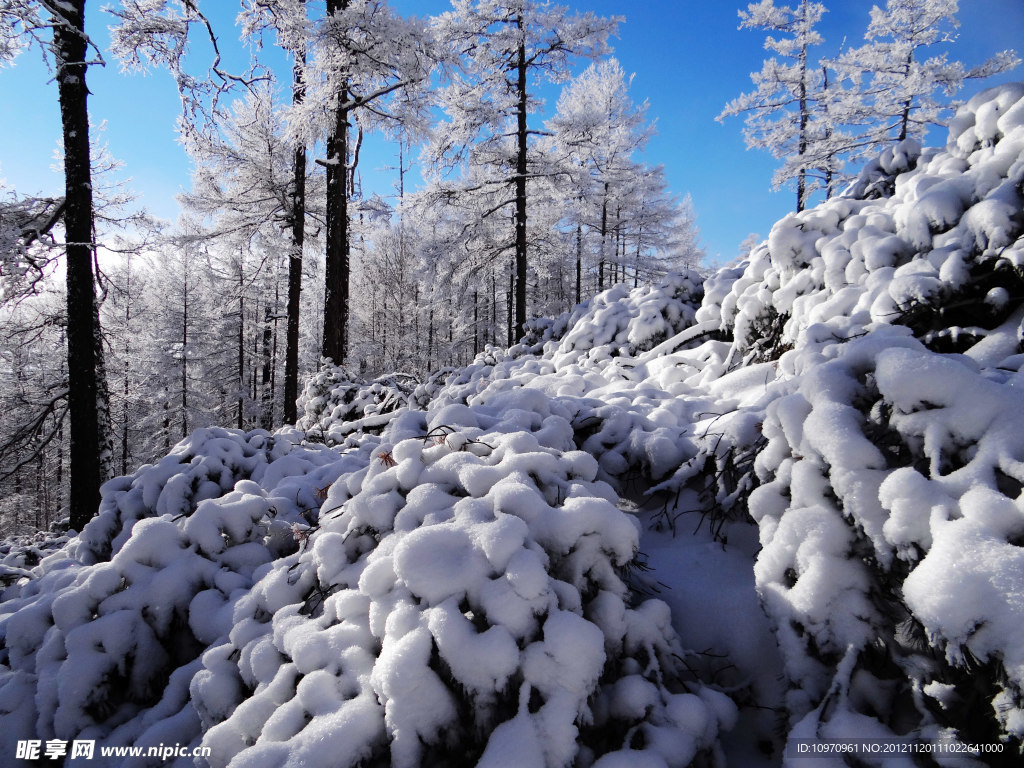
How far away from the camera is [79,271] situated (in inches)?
219

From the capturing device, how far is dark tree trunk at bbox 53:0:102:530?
5348 mm

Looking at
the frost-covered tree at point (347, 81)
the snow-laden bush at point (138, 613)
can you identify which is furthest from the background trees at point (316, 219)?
the snow-laden bush at point (138, 613)

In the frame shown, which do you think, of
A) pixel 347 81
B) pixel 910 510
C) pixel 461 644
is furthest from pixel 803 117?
pixel 461 644

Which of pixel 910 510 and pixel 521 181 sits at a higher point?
pixel 521 181

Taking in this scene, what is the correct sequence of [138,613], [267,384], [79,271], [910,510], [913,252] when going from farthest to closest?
1. [267,384]
2. [79,271]
3. [913,252]
4. [138,613]
5. [910,510]

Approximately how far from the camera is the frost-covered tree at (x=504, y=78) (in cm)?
977

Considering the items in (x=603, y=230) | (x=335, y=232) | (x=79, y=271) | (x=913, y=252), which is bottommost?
(x=913, y=252)

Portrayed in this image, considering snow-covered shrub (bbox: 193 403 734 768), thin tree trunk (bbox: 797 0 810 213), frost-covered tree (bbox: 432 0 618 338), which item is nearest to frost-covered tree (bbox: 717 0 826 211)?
thin tree trunk (bbox: 797 0 810 213)

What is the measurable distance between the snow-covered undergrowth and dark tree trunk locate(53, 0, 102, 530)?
372 cm

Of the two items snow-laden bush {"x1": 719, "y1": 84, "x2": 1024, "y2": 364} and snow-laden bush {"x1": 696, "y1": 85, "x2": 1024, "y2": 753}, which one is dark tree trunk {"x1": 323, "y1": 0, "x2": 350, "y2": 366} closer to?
snow-laden bush {"x1": 719, "y1": 84, "x2": 1024, "y2": 364}

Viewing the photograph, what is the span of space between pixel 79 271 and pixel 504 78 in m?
8.76

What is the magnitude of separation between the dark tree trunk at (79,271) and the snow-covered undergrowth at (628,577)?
3.72m

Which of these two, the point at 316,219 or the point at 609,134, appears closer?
the point at 316,219

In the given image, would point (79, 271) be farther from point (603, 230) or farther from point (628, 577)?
point (603, 230)
